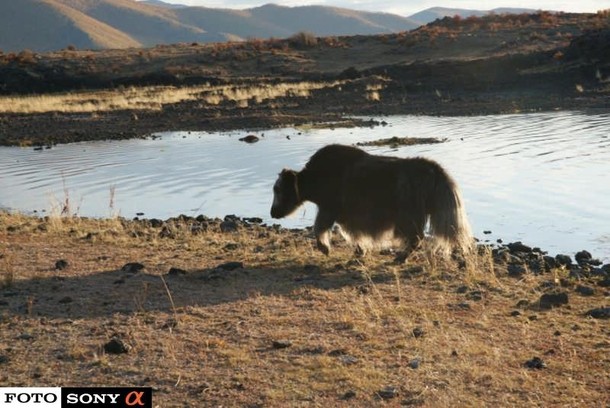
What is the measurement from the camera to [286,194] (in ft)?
39.0

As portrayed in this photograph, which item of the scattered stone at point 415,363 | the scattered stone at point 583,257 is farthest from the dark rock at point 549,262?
the scattered stone at point 415,363

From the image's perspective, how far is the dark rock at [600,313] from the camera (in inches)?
324

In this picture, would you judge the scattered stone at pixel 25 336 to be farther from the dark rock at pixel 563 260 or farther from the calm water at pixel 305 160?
the calm water at pixel 305 160

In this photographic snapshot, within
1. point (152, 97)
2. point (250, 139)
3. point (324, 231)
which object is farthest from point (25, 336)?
point (152, 97)

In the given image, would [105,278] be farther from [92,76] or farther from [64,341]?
[92,76]

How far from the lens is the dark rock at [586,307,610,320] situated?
8.23 meters

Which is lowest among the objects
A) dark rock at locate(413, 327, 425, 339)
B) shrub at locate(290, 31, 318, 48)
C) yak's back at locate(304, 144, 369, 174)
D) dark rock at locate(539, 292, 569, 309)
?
dark rock at locate(539, 292, 569, 309)

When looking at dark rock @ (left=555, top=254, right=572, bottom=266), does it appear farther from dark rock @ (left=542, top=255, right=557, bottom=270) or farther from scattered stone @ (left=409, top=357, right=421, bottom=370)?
scattered stone @ (left=409, top=357, right=421, bottom=370)

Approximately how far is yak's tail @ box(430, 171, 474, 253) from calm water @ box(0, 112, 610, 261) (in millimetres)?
3086

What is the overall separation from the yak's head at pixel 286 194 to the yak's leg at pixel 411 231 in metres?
1.94

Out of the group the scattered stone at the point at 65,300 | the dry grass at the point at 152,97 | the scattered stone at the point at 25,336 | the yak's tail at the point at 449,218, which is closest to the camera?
the scattered stone at the point at 25,336

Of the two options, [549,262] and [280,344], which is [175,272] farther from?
[549,262]

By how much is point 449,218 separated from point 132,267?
12.9 feet

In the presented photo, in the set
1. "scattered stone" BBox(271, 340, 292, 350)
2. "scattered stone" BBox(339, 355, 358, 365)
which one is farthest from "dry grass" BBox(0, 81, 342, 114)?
"scattered stone" BBox(339, 355, 358, 365)
